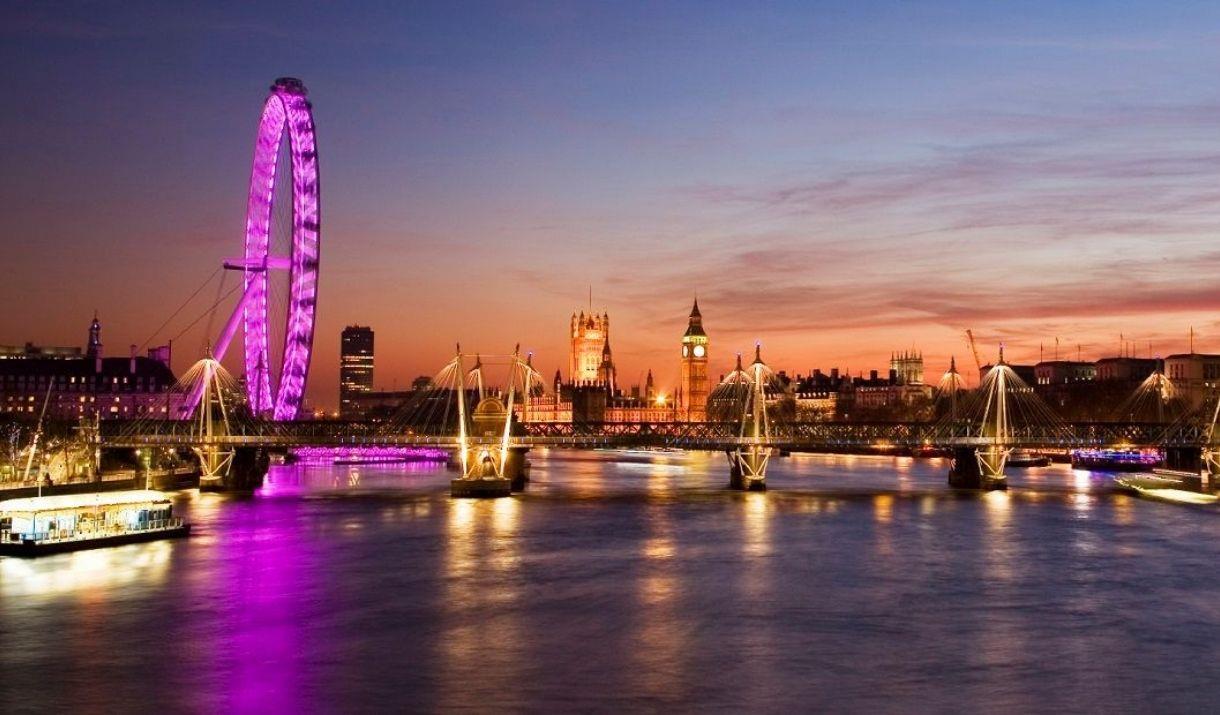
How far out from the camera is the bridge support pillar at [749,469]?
86625 millimetres

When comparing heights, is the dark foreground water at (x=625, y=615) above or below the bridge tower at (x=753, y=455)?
below

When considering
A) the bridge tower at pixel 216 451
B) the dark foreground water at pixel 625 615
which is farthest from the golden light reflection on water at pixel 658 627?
the bridge tower at pixel 216 451

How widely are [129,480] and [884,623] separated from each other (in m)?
53.9

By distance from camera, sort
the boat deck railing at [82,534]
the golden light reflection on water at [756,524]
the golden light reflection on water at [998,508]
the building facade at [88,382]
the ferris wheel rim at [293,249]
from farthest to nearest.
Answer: the building facade at [88,382] → the ferris wheel rim at [293,249] → the golden light reflection on water at [998,508] → the golden light reflection on water at [756,524] → the boat deck railing at [82,534]

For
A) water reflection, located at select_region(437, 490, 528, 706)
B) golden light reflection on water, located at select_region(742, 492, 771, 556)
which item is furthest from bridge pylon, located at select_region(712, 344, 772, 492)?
water reflection, located at select_region(437, 490, 528, 706)

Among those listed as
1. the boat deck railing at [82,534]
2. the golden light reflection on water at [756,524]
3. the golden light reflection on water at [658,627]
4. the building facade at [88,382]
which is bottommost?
the golden light reflection on water at [658,627]

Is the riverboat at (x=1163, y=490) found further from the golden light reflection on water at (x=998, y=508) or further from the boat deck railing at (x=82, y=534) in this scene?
the boat deck railing at (x=82, y=534)

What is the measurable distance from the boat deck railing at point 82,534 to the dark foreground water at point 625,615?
4.45 ft

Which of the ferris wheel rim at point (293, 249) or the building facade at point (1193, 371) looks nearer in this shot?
the ferris wheel rim at point (293, 249)

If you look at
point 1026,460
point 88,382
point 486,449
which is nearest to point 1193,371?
point 1026,460

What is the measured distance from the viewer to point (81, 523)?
4984cm

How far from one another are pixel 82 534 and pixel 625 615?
21.7 meters

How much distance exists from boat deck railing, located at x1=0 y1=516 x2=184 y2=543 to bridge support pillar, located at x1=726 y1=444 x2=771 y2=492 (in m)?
40.0

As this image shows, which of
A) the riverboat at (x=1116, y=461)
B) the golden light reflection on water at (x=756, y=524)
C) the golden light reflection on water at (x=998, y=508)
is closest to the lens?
the golden light reflection on water at (x=756, y=524)
